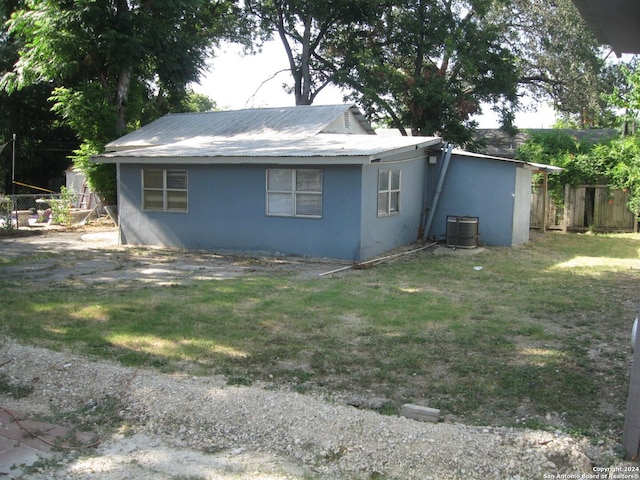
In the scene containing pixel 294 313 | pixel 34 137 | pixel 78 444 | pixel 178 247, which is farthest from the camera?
pixel 34 137

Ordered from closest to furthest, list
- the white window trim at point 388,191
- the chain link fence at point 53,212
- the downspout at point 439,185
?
the white window trim at point 388,191 → the downspout at point 439,185 → the chain link fence at point 53,212

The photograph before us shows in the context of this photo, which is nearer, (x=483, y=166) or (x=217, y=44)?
(x=483, y=166)

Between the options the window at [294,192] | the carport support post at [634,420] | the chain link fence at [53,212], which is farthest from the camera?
the chain link fence at [53,212]

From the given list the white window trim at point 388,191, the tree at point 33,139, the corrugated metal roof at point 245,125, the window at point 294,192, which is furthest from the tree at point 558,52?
the tree at point 33,139

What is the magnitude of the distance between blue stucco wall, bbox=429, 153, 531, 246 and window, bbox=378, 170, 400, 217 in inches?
87.1

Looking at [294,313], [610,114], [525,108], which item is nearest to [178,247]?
[294,313]

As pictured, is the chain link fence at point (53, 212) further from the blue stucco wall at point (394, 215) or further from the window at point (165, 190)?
the blue stucco wall at point (394, 215)

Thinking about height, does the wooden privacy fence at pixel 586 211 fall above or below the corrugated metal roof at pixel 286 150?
below

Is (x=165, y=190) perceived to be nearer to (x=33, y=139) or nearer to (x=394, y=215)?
(x=394, y=215)

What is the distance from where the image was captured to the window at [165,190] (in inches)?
608

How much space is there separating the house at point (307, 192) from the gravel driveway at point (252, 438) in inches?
320

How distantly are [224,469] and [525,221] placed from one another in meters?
15.1

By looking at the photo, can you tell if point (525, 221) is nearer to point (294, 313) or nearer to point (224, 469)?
point (294, 313)

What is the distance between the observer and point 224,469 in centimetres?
402
